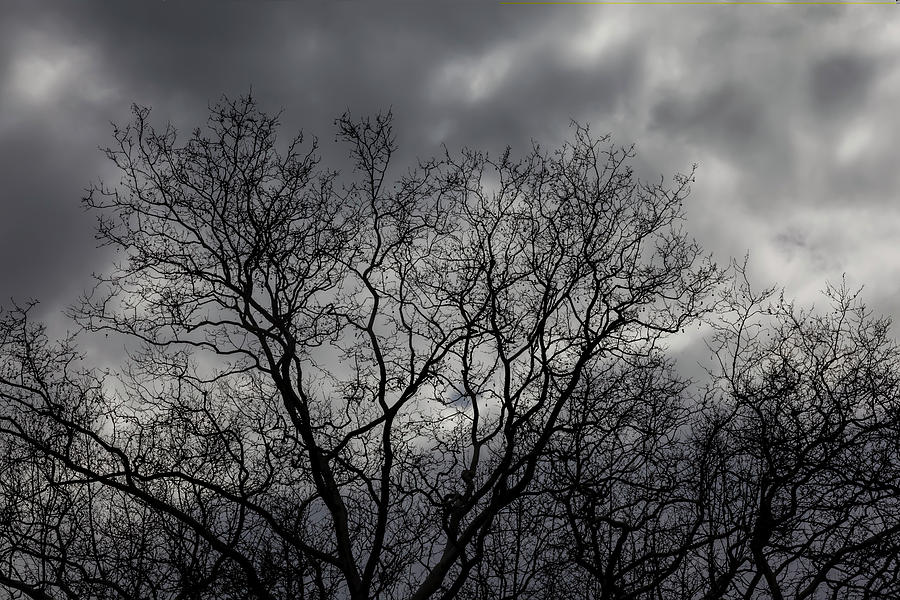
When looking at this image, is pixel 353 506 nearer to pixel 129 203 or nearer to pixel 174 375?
pixel 174 375

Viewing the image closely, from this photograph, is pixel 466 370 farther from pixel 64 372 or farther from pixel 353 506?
pixel 64 372

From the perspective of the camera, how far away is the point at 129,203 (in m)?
12.8

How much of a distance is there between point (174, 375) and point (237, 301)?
1.76 m

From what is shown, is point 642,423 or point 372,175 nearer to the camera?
point 642,423

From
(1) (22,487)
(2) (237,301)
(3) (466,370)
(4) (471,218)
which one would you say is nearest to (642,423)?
(3) (466,370)

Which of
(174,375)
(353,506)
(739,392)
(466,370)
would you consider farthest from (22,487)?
(739,392)

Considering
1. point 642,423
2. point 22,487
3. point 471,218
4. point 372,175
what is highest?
point 372,175

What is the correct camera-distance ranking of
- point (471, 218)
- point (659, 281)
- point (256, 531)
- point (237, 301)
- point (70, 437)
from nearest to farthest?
point (70, 437) → point (659, 281) → point (471, 218) → point (237, 301) → point (256, 531)

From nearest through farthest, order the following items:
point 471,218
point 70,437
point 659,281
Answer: point 70,437
point 659,281
point 471,218

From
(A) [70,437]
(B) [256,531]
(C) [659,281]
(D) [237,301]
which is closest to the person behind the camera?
(A) [70,437]

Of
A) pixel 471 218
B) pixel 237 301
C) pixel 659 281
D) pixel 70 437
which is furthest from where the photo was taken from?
pixel 237 301

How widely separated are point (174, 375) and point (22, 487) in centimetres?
324

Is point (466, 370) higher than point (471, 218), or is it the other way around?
point (471, 218)

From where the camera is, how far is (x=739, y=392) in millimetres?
11875
